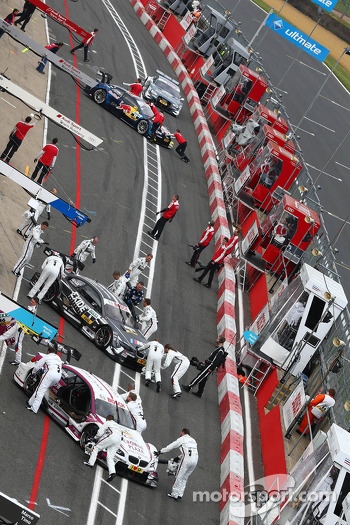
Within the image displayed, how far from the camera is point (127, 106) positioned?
142 feet

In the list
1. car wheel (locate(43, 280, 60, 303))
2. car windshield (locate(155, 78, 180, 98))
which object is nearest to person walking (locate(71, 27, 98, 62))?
car windshield (locate(155, 78, 180, 98))

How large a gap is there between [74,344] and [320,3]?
110 feet

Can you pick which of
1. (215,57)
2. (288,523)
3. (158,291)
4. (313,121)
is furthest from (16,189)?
(313,121)

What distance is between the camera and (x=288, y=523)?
23766 mm

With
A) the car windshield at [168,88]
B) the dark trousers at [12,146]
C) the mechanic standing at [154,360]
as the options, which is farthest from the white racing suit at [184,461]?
the car windshield at [168,88]

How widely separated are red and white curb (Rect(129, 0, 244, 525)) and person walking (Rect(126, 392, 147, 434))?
8.38 ft

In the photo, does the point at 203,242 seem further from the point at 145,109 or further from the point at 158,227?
the point at 145,109

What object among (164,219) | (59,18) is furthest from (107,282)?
(59,18)

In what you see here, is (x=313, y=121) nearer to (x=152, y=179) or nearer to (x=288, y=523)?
(x=152, y=179)

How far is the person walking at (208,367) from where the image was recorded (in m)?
29.4

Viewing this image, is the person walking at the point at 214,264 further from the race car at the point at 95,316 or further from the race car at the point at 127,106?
the race car at the point at 127,106

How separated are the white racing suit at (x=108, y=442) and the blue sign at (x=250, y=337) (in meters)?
8.84

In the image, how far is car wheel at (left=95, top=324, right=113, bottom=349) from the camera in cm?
2767

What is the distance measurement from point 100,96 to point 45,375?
21.5 meters
